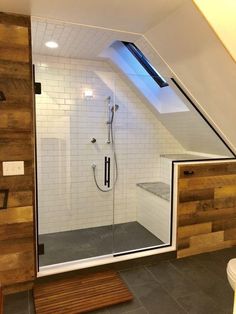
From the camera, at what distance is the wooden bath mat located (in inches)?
81.5

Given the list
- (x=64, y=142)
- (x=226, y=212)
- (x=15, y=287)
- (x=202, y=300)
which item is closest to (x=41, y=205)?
(x=64, y=142)

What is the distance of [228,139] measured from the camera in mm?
2928

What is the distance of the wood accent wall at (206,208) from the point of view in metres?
2.89

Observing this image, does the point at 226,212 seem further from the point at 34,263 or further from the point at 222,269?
the point at 34,263

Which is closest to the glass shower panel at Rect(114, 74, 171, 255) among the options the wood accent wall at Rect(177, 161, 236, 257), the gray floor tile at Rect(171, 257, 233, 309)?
the wood accent wall at Rect(177, 161, 236, 257)

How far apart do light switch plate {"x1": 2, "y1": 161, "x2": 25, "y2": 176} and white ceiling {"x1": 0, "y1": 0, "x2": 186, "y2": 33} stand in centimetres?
122

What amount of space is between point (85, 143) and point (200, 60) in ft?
5.89

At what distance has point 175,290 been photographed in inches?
91.3

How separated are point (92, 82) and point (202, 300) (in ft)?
8.78

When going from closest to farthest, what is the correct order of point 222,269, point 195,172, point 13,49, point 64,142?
point 13,49 < point 222,269 < point 195,172 < point 64,142

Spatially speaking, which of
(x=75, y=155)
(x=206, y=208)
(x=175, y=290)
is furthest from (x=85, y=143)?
(x=175, y=290)

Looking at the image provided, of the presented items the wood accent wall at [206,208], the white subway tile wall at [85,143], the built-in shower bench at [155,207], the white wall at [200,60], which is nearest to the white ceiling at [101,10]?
the white wall at [200,60]

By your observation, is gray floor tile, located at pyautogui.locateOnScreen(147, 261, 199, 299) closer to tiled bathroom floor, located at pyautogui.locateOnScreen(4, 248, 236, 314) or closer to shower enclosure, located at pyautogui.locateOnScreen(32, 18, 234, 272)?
tiled bathroom floor, located at pyautogui.locateOnScreen(4, 248, 236, 314)

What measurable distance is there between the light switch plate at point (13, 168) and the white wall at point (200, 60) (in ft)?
5.51
